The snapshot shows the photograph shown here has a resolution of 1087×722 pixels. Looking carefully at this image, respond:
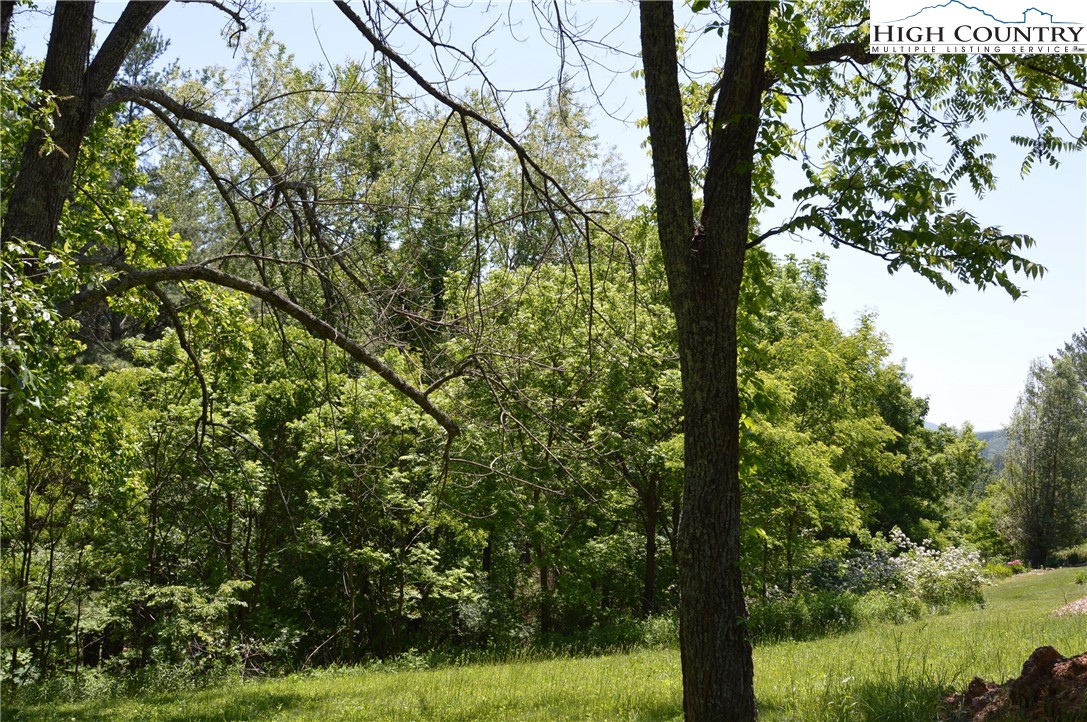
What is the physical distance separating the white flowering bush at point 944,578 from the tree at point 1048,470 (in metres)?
27.0

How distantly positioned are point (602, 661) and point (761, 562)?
6947 millimetres

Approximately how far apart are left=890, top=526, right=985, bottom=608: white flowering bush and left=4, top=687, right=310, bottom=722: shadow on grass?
1595 centimetres

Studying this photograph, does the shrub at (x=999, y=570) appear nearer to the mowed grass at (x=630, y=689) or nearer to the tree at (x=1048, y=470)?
the tree at (x=1048, y=470)

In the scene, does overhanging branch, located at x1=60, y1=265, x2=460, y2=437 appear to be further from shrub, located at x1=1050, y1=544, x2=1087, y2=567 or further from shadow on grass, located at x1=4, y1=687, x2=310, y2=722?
shrub, located at x1=1050, y1=544, x2=1087, y2=567

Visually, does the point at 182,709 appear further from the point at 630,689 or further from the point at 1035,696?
the point at 1035,696

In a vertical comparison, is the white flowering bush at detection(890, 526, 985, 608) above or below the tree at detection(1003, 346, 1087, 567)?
below

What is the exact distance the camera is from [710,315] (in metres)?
5.27

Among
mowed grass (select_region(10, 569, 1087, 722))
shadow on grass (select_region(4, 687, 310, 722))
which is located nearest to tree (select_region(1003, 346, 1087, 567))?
mowed grass (select_region(10, 569, 1087, 722))

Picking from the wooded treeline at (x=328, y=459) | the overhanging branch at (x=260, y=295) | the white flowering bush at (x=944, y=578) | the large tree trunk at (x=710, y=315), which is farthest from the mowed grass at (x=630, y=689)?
the white flowering bush at (x=944, y=578)

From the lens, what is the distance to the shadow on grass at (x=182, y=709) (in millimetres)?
9039

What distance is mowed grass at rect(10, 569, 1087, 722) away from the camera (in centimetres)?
624

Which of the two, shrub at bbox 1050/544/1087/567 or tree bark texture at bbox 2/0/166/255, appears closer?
tree bark texture at bbox 2/0/166/255

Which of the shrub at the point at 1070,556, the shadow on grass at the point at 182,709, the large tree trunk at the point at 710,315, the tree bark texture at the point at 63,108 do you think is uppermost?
the tree bark texture at the point at 63,108

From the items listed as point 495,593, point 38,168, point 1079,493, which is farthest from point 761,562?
point 1079,493
